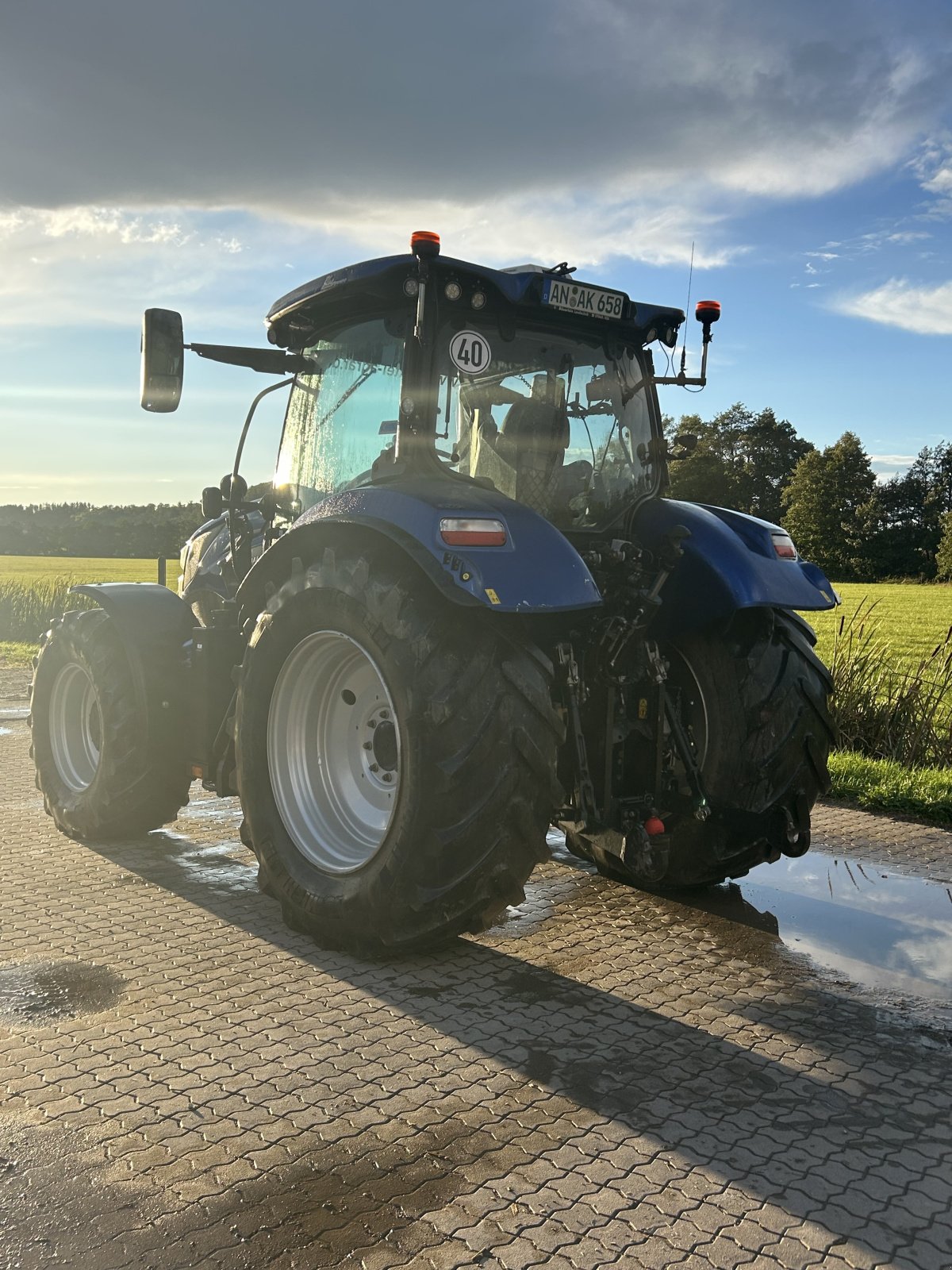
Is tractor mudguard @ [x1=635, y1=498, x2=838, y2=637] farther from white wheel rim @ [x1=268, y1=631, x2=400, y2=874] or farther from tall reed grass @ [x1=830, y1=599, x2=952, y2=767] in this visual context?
tall reed grass @ [x1=830, y1=599, x2=952, y2=767]

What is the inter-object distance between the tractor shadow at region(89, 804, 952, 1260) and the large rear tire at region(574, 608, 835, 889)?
0.35 m

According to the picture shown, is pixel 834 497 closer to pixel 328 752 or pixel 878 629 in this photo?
pixel 878 629

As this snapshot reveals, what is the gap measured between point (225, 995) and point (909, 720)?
6036 mm

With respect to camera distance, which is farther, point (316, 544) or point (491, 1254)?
point (316, 544)

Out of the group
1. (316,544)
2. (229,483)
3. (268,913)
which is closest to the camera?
(316,544)

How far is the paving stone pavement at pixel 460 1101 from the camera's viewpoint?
90.0 inches

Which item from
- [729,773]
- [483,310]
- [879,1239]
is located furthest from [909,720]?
[879,1239]

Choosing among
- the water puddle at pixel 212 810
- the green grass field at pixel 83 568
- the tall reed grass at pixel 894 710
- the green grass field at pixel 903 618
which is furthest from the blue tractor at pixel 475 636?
the green grass field at pixel 83 568

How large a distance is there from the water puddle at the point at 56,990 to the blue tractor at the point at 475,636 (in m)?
0.72

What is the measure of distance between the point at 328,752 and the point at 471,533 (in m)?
1.34

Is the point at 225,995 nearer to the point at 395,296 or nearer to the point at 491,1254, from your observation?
the point at 491,1254

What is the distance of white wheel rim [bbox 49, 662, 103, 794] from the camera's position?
595cm

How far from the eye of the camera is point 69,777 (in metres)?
5.96

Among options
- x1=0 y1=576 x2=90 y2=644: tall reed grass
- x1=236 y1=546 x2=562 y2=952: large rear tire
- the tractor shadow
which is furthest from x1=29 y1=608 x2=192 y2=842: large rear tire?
x1=0 y1=576 x2=90 y2=644: tall reed grass
